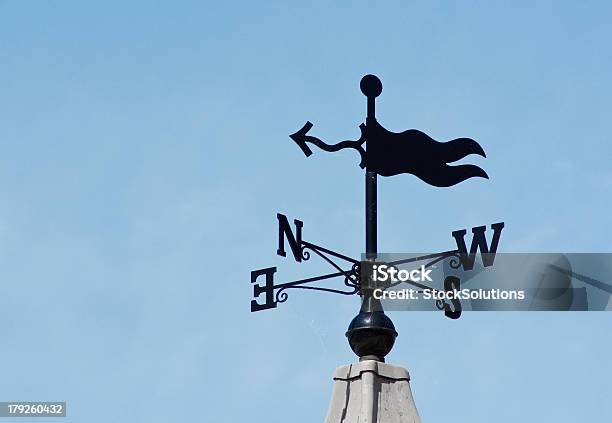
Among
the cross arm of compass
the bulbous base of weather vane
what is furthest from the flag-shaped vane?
the bulbous base of weather vane

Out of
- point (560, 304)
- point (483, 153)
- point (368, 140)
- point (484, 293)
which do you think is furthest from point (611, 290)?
point (368, 140)

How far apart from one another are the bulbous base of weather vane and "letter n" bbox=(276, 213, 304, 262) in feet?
1.80

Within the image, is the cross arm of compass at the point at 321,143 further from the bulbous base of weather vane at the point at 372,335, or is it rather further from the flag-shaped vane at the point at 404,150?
the bulbous base of weather vane at the point at 372,335

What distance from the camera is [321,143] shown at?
5945 mm

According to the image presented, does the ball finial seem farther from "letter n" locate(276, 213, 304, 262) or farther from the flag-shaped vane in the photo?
"letter n" locate(276, 213, 304, 262)

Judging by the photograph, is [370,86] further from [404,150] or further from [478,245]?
[478,245]

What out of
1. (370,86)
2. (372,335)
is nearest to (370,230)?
(372,335)

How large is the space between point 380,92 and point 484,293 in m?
1.34

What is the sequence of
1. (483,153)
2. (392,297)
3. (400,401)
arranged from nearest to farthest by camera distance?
1. (400,401)
2. (392,297)
3. (483,153)

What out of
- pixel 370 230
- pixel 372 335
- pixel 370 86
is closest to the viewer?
pixel 372 335

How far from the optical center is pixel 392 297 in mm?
5660

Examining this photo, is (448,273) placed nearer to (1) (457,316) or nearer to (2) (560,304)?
(1) (457,316)

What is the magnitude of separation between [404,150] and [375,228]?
1.84ft

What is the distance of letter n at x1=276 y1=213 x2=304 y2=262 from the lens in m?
5.79
